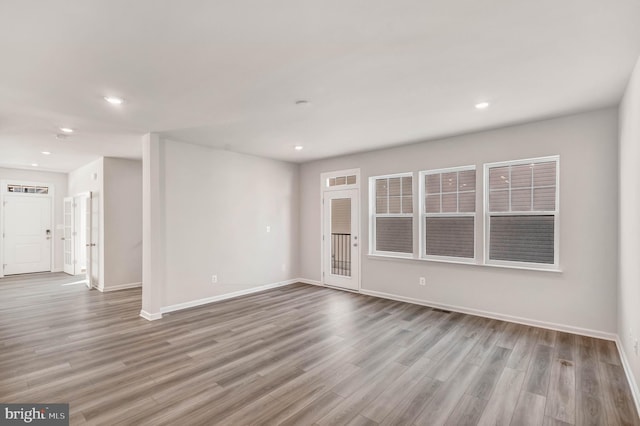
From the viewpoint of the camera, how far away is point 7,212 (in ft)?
24.4

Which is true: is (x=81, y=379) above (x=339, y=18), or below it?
below

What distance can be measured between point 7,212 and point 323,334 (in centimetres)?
848

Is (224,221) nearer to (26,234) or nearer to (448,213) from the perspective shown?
(448,213)

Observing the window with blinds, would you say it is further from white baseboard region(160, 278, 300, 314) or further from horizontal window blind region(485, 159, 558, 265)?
white baseboard region(160, 278, 300, 314)

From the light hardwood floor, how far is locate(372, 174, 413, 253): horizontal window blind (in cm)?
126

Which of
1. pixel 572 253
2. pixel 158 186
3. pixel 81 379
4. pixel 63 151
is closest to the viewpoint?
pixel 81 379

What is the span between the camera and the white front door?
745cm

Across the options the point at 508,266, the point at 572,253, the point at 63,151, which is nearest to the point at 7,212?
the point at 63,151

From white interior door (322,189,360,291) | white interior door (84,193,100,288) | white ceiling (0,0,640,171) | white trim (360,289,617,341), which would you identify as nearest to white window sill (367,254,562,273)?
white interior door (322,189,360,291)

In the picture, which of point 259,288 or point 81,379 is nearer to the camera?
point 81,379

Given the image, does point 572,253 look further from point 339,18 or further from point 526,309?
point 339,18

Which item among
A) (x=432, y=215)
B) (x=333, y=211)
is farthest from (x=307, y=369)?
(x=333, y=211)

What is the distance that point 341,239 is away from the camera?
634 centimetres

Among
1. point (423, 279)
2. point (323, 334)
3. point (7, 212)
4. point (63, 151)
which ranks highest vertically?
point (63, 151)
